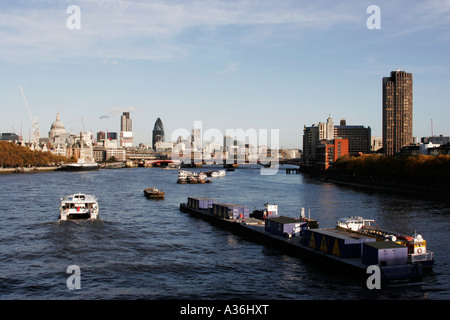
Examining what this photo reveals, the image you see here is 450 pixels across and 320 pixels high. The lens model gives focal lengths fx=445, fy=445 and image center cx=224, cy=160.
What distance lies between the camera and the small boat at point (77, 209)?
1715 inches

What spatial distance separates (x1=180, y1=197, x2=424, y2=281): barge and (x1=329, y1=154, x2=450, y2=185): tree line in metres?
50.0

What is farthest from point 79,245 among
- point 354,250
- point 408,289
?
point 408,289

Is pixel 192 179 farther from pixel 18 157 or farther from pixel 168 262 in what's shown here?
pixel 18 157

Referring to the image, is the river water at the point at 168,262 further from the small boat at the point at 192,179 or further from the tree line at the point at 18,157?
the tree line at the point at 18,157

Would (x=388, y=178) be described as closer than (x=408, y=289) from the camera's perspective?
No

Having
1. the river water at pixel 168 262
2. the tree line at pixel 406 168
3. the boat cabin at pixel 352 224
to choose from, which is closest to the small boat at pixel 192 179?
the tree line at pixel 406 168

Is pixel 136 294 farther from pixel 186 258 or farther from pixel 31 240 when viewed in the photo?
pixel 31 240

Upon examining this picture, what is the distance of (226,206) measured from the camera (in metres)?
44.7

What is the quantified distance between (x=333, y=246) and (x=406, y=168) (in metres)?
67.5

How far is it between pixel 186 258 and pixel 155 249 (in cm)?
342

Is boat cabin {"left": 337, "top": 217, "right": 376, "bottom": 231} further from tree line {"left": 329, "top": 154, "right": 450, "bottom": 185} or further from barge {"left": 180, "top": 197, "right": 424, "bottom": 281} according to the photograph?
tree line {"left": 329, "top": 154, "right": 450, "bottom": 185}

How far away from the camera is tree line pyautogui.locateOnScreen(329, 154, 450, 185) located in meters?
77.7

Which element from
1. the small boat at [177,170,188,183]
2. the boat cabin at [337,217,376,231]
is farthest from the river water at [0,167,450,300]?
the small boat at [177,170,188,183]

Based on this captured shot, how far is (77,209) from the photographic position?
4397 centimetres
